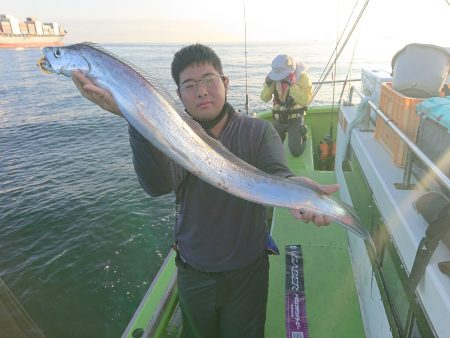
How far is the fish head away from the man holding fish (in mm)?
759

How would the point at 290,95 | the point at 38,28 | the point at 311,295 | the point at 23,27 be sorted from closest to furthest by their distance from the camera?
1. the point at 311,295
2. the point at 290,95
3. the point at 23,27
4. the point at 38,28

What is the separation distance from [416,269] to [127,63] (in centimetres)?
199

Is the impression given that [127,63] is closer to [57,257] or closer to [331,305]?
[331,305]

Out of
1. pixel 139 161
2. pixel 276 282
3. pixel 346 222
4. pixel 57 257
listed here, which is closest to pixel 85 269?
pixel 57 257

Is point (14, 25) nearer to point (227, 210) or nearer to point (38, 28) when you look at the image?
point (38, 28)

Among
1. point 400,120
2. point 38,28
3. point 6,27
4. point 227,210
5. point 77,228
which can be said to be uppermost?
point 6,27

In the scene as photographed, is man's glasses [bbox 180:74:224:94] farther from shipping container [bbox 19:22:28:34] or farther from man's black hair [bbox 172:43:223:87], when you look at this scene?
shipping container [bbox 19:22:28:34]

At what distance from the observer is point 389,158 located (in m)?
3.70

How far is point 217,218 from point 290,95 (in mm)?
6141

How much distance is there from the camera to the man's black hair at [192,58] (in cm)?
247

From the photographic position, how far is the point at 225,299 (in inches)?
106

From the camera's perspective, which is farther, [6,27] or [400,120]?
[6,27]

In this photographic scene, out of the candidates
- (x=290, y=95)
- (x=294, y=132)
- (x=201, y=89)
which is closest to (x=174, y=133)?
(x=201, y=89)

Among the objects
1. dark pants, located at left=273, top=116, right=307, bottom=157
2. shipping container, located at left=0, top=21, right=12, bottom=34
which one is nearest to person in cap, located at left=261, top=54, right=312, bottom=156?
dark pants, located at left=273, top=116, right=307, bottom=157
